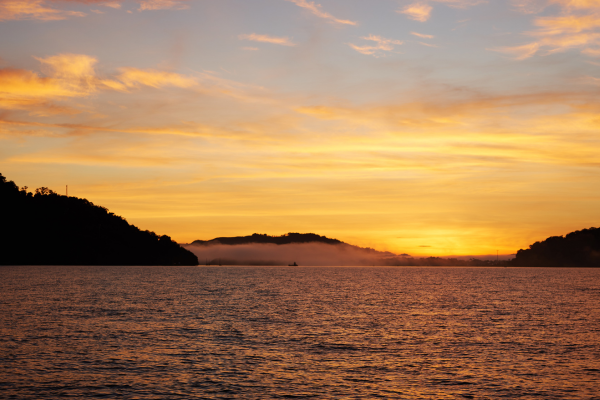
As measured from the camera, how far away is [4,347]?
166 ft

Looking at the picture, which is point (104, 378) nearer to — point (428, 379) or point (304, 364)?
point (304, 364)

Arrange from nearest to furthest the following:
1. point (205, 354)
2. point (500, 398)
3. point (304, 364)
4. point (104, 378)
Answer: point (500, 398), point (104, 378), point (304, 364), point (205, 354)

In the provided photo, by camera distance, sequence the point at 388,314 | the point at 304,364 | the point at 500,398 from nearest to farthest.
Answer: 1. the point at 500,398
2. the point at 304,364
3. the point at 388,314

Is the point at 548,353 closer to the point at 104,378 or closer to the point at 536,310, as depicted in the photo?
the point at 104,378

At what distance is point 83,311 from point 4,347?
128 ft

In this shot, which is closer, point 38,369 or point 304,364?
point 38,369

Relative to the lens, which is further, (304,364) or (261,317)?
(261,317)

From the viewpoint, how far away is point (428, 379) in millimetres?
40844

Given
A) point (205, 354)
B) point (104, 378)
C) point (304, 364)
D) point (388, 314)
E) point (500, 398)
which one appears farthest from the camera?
point (388, 314)

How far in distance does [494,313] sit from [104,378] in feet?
257

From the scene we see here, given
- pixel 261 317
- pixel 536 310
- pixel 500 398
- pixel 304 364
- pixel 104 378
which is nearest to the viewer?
pixel 500 398

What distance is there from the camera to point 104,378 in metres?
40.0

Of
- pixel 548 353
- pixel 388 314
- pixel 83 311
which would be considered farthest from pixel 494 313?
pixel 83 311

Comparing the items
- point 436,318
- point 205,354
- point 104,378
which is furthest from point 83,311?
point 436,318
